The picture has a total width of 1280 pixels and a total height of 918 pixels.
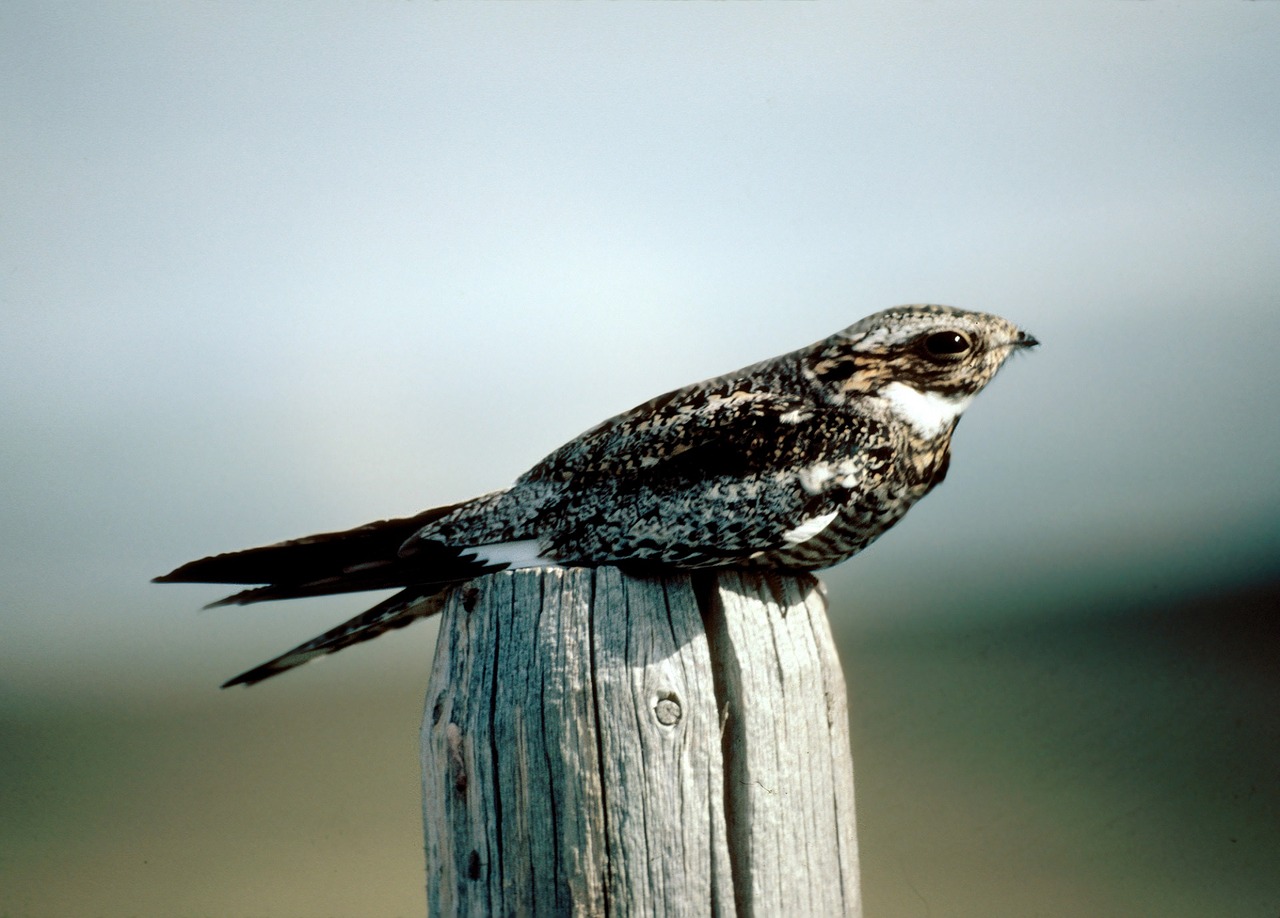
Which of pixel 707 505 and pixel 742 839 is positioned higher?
pixel 707 505

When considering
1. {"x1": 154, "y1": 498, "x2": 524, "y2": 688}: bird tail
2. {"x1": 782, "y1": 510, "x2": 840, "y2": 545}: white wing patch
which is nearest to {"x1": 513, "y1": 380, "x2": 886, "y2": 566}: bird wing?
{"x1": 782, "y1": 510, "x2": 840, "y2": 545}: white wing patch

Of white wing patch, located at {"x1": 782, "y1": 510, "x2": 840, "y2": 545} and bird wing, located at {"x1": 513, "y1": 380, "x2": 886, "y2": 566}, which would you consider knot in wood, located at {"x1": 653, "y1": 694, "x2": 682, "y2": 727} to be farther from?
white wing patch, located at {"x1": 782, "y1": 510, "x2": 840, "y2": 545}

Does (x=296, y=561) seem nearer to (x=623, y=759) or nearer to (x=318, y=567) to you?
(x=318, y=567)

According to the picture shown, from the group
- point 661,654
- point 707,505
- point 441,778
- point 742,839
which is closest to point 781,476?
point 707,505

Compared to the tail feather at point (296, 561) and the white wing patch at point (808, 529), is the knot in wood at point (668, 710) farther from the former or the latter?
the tail feather at point (296, 561)

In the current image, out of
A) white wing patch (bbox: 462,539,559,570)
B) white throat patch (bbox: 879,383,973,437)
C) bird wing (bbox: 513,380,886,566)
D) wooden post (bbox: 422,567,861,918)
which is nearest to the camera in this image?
wooden post (bbox: 422,567,861,918)

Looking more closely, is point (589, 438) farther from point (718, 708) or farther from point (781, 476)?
point (718, 708)

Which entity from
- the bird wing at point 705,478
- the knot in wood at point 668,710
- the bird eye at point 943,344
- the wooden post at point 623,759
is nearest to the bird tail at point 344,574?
the bird wing at point 705,478
